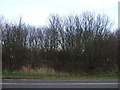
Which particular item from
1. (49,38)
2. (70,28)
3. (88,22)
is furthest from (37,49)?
(88,22)

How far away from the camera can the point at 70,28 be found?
3853 cm

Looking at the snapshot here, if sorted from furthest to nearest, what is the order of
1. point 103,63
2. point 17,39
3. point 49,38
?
point 49,38
point 17,39
point 103,63

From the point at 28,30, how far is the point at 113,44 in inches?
470

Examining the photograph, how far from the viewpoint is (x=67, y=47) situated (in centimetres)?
3706

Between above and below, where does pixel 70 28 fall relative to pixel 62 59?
above

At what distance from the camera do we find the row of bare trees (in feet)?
114

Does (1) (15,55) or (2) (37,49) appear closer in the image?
(1) (15,55)

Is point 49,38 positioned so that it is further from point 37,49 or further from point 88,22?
point 88,22

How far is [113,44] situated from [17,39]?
11.8m

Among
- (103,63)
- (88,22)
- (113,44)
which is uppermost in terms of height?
(88,22)

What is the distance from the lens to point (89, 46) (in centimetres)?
3559

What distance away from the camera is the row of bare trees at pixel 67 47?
3488 cm

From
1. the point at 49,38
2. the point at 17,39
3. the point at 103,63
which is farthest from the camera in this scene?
the point at 49,38

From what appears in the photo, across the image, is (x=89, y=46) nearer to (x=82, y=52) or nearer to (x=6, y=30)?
(x=82, y=52)
